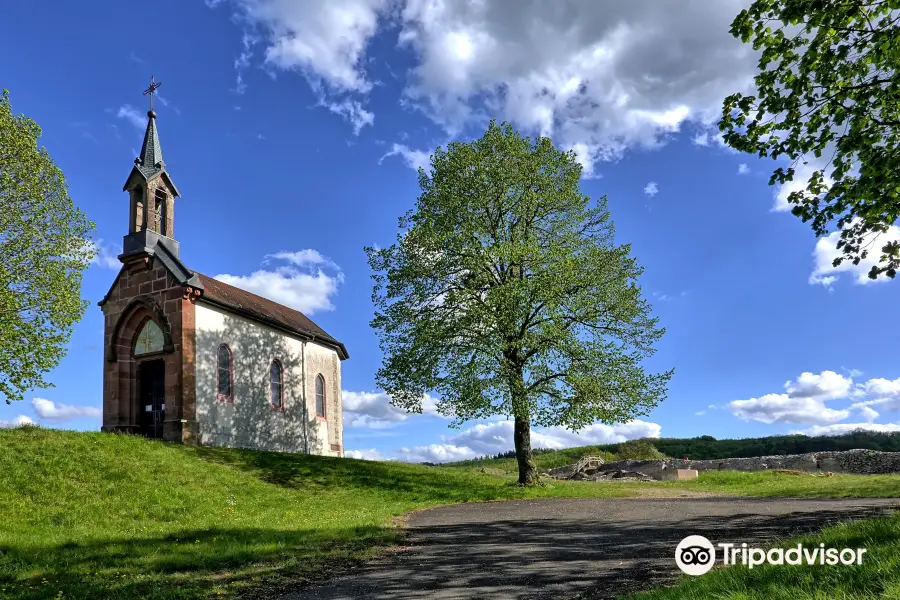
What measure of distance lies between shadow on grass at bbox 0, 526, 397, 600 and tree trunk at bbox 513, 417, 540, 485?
12575 mm

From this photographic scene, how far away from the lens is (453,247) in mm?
26344

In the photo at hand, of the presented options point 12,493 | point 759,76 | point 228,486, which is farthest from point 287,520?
point 759,76

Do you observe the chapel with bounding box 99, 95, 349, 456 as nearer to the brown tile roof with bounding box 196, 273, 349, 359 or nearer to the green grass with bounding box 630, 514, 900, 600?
the brown tile roof with bounding box 196, 273, 349, 359

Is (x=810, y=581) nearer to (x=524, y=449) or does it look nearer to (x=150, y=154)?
(x=524, y=449)

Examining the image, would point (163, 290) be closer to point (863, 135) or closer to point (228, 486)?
point (228, 486)

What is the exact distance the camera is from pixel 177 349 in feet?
95.8

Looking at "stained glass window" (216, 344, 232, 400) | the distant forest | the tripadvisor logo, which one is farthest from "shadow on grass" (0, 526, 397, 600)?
the distant forest

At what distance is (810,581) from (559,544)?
19.1ft

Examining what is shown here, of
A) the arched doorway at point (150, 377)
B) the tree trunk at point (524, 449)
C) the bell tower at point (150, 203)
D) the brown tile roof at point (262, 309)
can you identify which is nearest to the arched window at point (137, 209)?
the bell tower at point (150, 203)

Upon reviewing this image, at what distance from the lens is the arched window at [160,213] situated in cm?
3253

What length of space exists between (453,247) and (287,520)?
1306 cm

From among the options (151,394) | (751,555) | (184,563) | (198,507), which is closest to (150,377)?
(151,394)

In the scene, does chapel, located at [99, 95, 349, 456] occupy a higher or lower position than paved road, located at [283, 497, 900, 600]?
higher

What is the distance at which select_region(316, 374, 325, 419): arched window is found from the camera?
38.3 meters
